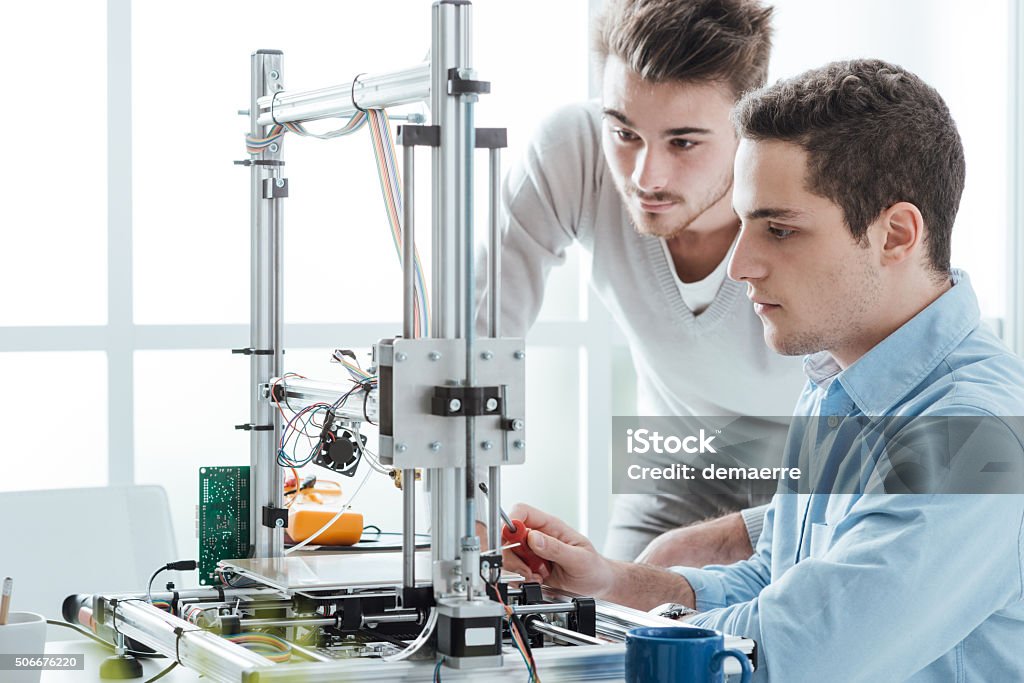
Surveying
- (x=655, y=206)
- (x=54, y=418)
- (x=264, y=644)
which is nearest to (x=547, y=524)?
(x=264, y=644)

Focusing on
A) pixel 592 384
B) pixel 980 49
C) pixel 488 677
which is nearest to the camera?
pixel 488 677

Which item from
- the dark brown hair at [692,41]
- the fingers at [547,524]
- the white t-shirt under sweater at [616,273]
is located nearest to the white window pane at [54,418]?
the white t-shirt under sweater at [616,273]

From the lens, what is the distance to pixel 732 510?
236 centimetres

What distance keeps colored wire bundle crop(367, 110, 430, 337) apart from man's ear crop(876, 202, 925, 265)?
19.1 inches

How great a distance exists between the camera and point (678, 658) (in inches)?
37.2

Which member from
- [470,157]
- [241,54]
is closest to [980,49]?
[241,54]

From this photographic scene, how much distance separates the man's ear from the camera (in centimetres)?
132

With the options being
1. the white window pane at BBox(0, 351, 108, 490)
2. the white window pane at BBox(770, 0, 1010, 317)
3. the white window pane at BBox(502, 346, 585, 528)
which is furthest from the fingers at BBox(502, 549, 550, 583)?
the white window pane at BBox(770, 0, 1010, 317)

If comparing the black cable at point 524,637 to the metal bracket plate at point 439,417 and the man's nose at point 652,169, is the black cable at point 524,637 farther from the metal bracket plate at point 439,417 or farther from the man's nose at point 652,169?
the man's nose at point 652,169

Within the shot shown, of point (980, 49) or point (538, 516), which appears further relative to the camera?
point (980, 49)

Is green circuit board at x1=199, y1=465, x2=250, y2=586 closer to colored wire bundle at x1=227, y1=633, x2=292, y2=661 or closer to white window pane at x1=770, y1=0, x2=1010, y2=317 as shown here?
colored wire bundle at x1=227, y1=633, x2=292, y2=661

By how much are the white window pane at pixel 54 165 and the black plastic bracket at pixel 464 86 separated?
230cm

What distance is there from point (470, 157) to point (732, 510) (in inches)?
55.3

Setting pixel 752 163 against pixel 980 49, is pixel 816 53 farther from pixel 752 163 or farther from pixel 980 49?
pixel 752 163
